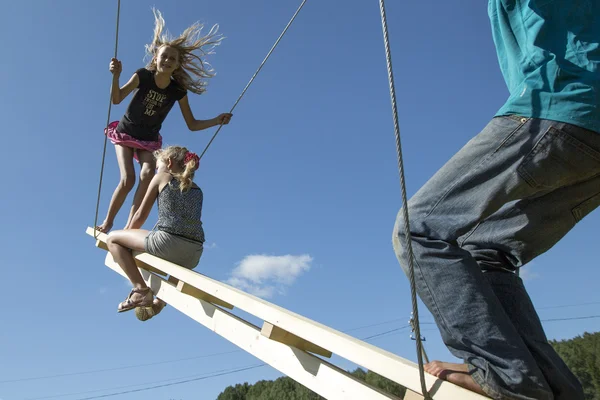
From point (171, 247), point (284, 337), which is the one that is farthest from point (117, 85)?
point (284, 337)

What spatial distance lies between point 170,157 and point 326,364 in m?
2.29

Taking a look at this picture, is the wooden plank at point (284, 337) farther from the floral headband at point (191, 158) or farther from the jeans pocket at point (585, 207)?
the floral headband at point (191, 158)

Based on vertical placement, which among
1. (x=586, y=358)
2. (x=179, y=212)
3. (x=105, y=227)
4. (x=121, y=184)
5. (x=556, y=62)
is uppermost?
(x=586, y=358)

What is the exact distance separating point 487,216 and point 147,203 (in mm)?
2936

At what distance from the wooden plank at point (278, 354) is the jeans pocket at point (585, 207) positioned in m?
0.86

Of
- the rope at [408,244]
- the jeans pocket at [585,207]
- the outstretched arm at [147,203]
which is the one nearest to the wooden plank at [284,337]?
the rope at [408,244]

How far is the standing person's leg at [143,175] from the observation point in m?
4.45

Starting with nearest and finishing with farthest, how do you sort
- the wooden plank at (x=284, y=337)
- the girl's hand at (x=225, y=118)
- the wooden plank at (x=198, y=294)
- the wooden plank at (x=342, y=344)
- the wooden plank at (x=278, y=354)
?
the wooden plank at (x=342, y=344) < the wooden plank at (x=278, y=354) < the wooden plank at (x=284, y=337) < the wooden plank at (x=198, y=294) < the girl's hand at (x=225, y=118)

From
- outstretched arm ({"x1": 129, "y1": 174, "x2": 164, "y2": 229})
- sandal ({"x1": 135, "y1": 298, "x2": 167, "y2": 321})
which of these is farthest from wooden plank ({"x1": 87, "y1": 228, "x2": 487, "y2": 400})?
outstretched arm ({"x1": 129, "y1": 174, "x2": 164, "y2": 229})

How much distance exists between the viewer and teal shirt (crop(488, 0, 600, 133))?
146 cm

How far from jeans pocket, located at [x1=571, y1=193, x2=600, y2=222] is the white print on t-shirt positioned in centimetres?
378

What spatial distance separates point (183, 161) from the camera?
389 centimetres

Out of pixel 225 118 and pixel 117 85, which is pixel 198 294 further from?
pixel 117 85

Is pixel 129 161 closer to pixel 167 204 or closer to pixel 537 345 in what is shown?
pixel 167 204
